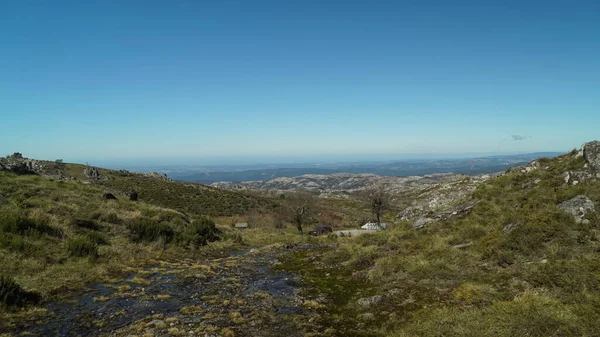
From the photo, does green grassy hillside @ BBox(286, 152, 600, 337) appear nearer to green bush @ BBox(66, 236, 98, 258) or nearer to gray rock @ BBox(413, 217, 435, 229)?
gray rock @ BBox(413, 217, 435, 229)

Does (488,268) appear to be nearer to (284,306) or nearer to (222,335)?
(284,306)

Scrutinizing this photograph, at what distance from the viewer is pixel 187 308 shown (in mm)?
12336

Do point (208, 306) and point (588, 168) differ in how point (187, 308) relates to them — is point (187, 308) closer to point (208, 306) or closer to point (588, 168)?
point (208, 306)

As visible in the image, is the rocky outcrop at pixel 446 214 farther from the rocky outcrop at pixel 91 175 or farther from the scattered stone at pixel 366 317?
the rocky outcrop at pixel 91 175

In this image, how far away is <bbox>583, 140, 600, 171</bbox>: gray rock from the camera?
17.7 metres

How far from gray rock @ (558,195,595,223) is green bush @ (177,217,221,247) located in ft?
79.1

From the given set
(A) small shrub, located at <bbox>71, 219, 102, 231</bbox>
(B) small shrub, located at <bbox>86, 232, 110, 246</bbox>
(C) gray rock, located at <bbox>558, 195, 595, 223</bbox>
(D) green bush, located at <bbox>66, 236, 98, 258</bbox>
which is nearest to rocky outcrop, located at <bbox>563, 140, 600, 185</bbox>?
(C) gray rock, located at <bbox>558, 195, 595, 223</bbox>

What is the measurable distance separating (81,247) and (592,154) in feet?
98.6

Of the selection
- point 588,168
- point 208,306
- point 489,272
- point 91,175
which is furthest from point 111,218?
point 91,175

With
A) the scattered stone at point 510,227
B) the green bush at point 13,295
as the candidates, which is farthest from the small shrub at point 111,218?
the scattered stone at point 510,227

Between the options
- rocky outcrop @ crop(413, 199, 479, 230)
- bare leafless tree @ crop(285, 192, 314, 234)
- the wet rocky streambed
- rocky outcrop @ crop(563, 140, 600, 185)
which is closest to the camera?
the wet rocky streambed

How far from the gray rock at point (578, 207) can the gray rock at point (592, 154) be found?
13.5 ft

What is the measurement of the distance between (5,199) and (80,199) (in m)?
5.23

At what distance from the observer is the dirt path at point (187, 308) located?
34.3 ft
